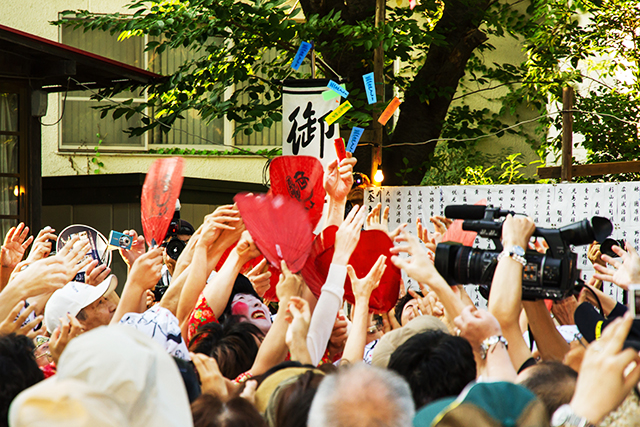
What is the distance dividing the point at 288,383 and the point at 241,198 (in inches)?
60.7

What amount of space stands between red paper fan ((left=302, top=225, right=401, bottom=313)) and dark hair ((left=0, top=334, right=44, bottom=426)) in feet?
4.96

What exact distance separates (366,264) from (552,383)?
64.7 inches

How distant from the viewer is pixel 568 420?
159cm

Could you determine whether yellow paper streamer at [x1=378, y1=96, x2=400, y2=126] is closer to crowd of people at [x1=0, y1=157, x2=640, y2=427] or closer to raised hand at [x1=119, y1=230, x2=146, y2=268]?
crowd of people at [x1=0, y1=157, x2=640, y2=427]

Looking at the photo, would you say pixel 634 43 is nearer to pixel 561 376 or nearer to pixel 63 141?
pixel 561 376

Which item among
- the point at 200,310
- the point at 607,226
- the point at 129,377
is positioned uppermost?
the point at 607,226

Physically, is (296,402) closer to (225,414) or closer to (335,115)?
(225,414)

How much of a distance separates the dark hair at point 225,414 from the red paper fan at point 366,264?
1.59 m

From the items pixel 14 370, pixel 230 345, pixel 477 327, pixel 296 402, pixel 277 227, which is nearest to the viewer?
pixel 296 402

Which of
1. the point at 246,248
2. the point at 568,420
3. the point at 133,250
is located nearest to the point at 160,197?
the point at 133,250

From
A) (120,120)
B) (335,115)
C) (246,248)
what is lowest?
(246,248)

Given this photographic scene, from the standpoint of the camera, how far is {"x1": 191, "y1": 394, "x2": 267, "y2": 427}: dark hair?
5.79 feet

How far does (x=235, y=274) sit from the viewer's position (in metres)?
3.46

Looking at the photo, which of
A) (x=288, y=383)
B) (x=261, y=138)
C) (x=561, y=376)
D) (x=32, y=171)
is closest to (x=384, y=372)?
(x=288, y=383)
